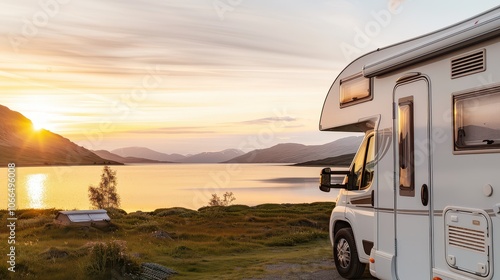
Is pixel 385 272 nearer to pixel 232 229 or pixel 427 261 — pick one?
pixel 427 261

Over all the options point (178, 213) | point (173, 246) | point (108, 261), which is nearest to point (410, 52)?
point (108, 261)

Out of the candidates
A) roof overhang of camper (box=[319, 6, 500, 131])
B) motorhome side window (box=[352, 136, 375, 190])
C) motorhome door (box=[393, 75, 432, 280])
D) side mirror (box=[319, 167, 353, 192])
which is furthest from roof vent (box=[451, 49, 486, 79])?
side mirror (box=[319, 167, 353, 192])

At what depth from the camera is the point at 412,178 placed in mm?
7012

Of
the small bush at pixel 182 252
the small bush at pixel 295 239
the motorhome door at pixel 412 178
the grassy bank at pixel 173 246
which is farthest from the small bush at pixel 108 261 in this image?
the small bush at pixel 295 239

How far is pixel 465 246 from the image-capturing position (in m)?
6.00

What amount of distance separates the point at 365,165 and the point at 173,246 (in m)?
9.18

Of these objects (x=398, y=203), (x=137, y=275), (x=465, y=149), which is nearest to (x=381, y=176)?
(x=398, y=203)

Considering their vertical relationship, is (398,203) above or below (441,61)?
below

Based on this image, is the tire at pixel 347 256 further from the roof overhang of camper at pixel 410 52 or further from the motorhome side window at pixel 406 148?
the motorhome side window at pixel 406 148

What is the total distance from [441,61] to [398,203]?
1887mm

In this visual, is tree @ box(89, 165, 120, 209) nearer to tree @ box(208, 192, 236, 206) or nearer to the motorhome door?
tree @ box(208, 192, 236, 206)

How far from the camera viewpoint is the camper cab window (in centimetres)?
838

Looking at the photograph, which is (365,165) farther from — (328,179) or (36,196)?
(36,196)

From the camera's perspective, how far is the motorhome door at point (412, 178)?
6.72m
